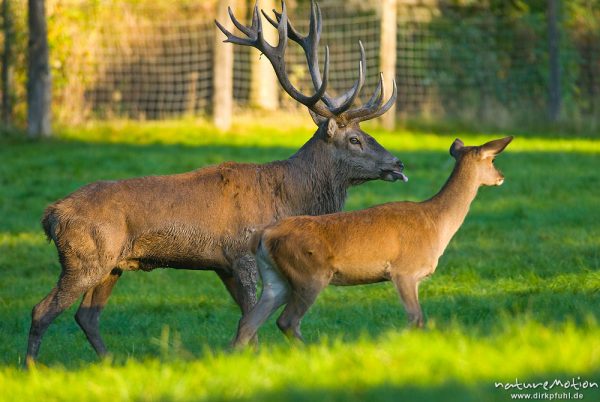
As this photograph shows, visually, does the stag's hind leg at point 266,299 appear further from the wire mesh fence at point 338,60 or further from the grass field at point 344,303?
the wire mesh fence at point 338,60

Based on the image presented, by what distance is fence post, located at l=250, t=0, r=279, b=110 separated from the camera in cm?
2483

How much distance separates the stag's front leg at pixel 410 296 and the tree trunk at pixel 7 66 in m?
15.7

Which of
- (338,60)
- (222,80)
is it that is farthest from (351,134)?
A: (338,60)

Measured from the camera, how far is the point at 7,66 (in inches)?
847

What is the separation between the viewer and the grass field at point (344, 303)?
531 centimetres

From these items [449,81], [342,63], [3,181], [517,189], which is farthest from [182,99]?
[517,189]

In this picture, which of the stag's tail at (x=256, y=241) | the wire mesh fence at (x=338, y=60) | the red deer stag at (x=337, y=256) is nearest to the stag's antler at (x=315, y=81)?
the red deer stag at (x=337, y=256)

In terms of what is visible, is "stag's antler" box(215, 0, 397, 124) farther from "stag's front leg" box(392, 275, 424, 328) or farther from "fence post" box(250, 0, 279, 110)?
"fence post" box(250, 0, 279, 110)

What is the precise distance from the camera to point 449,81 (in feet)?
83.8

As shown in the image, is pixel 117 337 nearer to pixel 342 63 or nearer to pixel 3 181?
pixel 3 181

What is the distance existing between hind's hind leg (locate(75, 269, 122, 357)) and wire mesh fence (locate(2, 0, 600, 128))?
1309 cm

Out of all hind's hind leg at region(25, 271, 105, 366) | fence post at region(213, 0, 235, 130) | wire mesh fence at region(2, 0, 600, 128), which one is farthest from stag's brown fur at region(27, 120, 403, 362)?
wire mesh fence at region(2, 0, 600, 128)

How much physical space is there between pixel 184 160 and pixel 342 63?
7.53m

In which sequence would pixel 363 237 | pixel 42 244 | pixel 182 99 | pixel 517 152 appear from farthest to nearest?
1. pixel 182 99
2. pixel 517 152
3. pixel 42 244
4. pixel 363 237
